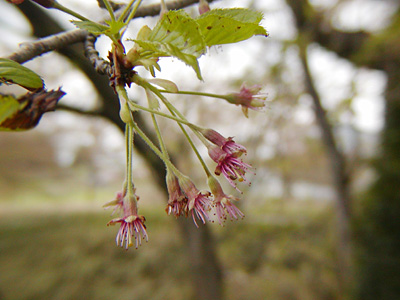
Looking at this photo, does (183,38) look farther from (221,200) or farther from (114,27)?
(221,200)

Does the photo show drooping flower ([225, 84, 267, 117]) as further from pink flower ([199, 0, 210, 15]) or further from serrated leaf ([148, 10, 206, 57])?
serrated leaf ([148, 10, 206, 57])

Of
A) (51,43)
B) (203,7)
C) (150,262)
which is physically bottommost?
(150,262)

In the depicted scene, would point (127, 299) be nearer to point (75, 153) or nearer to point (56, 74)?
point (56, 74)

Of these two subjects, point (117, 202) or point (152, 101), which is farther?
point (117, 202)

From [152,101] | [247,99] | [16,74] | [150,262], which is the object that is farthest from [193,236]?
[150,262]

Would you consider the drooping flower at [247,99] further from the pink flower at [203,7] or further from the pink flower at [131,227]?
the pink flower at [131,227]

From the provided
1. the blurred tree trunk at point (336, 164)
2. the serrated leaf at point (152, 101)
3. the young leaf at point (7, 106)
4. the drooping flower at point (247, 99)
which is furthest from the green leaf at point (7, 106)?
the blurred tree trunk at point (336, 164)

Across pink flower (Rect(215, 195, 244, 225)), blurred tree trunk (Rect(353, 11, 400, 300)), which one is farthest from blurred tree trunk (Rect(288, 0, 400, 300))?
pink flower (Rect(215, 195, 244, 225))

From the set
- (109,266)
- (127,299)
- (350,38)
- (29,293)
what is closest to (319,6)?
(350,38)
